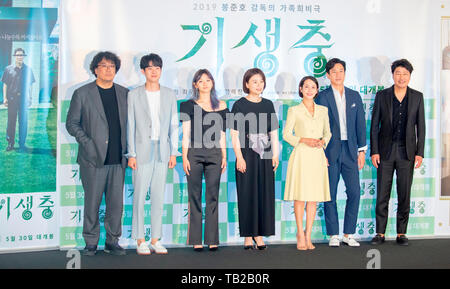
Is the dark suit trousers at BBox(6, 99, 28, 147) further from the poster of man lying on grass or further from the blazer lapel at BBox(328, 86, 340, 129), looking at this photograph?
the blazer lapel at BBox(328, 86, 340, 129)

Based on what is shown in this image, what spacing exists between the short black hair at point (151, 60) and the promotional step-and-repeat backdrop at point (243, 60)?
0.33 m

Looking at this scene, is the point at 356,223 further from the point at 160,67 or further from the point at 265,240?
the point at 160,67

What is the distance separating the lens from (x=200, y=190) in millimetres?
5230

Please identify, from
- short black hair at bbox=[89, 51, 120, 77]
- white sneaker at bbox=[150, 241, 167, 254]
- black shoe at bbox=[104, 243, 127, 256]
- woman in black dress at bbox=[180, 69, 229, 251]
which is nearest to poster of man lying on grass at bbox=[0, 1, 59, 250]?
short black hair at bbox=[89, 51, 120, 77]

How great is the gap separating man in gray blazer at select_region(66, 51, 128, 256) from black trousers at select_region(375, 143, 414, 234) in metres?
2.68

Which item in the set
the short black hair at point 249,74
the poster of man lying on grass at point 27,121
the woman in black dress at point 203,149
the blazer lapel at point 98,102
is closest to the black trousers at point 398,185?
the short black hair at point 249,74

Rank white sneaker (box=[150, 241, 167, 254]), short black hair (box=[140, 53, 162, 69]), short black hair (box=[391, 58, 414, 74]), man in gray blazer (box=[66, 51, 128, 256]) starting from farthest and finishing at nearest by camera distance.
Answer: short black hair (box=[391, 58, 414, 74]), white sneaker (box=[150, 241, 167, 254]), short black hair (box=[140, 53, 162, 69]), man in gray blazer (box=[66, 51, 128, 256])

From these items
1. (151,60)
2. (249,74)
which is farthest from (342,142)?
(151,60)

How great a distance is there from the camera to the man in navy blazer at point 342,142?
17.7 ft

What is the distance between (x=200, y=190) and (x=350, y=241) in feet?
5.50

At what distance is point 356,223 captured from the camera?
18.6 feet

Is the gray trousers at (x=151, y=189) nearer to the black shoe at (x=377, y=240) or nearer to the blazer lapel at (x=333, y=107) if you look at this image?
the blazer lapel at (x=333, y=107)

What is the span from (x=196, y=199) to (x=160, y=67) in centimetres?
135

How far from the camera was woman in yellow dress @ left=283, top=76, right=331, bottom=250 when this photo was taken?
519 centimetres
